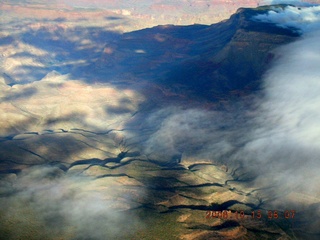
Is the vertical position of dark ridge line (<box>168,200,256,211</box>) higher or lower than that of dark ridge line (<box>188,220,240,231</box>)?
lower

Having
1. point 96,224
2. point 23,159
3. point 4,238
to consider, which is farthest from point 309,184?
point 23,159

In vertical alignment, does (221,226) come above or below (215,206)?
above

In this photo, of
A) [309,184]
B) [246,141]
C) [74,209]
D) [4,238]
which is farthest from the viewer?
[246,141]

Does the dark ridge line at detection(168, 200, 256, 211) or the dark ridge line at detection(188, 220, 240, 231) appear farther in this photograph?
the dark ridge line at detection(168, 200, 256, 211)

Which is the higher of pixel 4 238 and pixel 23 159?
pixel 4 238

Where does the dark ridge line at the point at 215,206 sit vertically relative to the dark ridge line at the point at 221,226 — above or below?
below

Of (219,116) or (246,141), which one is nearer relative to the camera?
(246,141)

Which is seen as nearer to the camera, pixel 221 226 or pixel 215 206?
pixel 221 226

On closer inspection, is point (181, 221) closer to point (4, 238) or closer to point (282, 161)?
point (4, 238)

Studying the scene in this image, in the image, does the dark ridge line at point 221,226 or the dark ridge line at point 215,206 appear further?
the dark ridge line at point 215,206

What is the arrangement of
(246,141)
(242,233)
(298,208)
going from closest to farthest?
(242,233), (298,208), (246,141)
